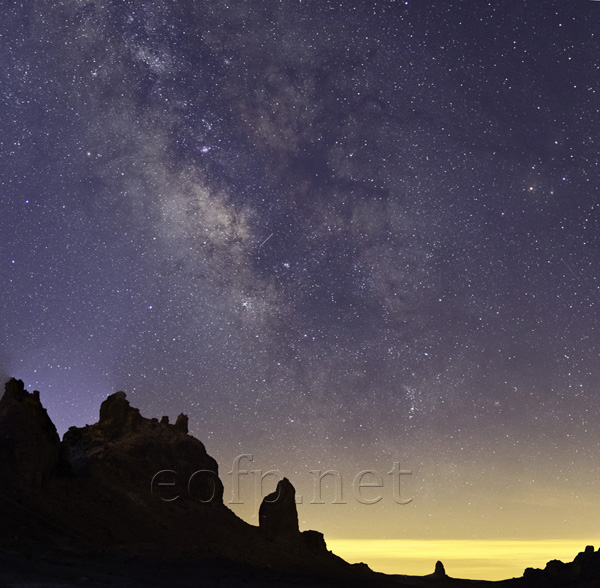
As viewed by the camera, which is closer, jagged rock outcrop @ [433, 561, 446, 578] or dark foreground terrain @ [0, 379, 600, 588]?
dark foreground terrain @ [0, 379, 600, 588]

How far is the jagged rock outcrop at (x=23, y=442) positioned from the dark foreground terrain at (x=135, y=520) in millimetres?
140

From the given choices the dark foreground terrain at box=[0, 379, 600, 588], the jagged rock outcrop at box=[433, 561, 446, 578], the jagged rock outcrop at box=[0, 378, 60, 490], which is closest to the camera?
the dark foreground terrain at box=[0, 379, 600, 588]

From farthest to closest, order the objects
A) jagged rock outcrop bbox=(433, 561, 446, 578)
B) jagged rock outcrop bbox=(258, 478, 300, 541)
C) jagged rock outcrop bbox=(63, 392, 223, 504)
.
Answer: jagged rock outcrop bbox=(433, 561, 446, 578) < jagged rock outcrop bbox=(258, 478, 300, 541) < jagged rock outcrop bbox=(63, 392, 223, 504)

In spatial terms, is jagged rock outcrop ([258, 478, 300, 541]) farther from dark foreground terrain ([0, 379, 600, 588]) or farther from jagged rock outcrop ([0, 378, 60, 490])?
jagged rock outcrop ([0, 378, 60, 490])

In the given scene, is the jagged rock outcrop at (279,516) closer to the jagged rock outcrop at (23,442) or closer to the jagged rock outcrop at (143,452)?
the jagged rock outcrop at (143,452)

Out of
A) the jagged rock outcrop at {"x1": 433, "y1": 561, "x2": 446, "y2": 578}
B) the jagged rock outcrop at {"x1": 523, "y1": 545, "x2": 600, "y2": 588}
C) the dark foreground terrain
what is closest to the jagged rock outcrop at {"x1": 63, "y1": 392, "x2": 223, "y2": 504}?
the dark foreground terrain

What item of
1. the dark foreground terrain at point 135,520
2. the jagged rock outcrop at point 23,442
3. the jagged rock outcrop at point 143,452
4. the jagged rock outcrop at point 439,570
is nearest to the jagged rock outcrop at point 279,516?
the dark foreground terrain at point 135,520

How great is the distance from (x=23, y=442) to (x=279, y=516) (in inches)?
1735

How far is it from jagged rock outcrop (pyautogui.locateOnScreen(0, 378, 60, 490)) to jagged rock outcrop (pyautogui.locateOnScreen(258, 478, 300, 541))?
35693mm

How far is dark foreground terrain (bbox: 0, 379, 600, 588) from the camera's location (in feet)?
159

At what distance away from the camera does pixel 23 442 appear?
72000 millimetres

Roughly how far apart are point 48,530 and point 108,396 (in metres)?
44.4

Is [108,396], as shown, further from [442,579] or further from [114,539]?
[442,579]

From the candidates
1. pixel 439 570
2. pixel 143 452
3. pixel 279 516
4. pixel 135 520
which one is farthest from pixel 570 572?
pixel 135 520
